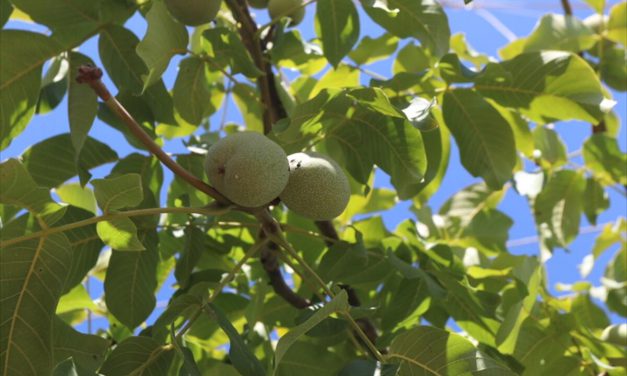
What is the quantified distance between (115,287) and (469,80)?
0.88m

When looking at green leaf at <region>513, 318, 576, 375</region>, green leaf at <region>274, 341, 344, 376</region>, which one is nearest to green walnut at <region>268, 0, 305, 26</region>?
green leaf at <region>274, 341, 344, 376</region>

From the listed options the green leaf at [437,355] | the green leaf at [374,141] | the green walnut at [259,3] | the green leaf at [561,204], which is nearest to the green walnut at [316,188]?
the green leaf at [374,141]

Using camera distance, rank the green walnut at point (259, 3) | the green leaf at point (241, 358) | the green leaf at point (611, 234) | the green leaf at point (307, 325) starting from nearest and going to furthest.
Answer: the green leaf at point (307, 325) < the green leaf at point (241, 358) < the green walnut at point (259, 3) < the green leaf at point (611, 234)

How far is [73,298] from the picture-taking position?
5.84 ft

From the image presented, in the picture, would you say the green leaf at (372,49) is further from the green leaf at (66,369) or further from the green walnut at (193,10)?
the green leaf at (66,369)

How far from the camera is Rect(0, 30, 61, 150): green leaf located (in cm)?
155

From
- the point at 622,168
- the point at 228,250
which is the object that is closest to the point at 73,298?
the point at 228,250

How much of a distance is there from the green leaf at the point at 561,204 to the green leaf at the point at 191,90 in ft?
3.44

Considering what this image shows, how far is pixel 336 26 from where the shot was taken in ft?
5.74

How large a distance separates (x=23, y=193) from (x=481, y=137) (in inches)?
39.2

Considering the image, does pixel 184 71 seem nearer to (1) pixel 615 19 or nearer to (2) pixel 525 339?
(2) pixel 525 339

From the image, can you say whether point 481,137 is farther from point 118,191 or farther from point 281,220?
point 118,191

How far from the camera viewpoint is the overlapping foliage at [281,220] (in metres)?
1.30

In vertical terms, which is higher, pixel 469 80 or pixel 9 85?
pixel 9 85
